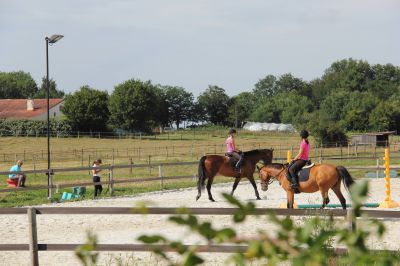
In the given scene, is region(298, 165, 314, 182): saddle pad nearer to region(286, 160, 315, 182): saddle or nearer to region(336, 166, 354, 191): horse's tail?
region(286, 160, 315, 182): saddle

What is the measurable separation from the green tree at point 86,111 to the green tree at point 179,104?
136 ft

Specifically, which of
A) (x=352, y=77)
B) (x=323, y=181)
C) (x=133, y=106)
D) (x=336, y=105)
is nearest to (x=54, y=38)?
(x=323, y=181)

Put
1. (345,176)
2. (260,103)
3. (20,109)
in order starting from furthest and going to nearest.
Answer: (260,103)
(20,109)
(345,176)

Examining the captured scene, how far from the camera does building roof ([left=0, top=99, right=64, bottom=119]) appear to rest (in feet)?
298

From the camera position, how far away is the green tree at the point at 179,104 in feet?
429

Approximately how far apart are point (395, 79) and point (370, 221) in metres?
148

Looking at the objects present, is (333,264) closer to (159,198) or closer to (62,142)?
(159,198)

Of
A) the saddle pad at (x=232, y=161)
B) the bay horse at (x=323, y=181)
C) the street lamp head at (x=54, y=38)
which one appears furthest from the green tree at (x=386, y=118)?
the bay horse at (x=323, y=181)

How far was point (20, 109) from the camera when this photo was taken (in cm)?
9525

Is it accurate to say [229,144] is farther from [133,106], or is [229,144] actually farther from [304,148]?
[133,106]

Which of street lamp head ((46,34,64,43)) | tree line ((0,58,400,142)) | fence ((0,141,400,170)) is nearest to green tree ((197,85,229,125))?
tree line ((0,58,400,142))

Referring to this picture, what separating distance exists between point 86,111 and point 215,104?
51112mm

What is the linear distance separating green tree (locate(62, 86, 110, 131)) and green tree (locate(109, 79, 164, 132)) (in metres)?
1.74

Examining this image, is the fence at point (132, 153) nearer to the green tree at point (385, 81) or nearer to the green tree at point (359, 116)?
the green tree at point (359, 116)
